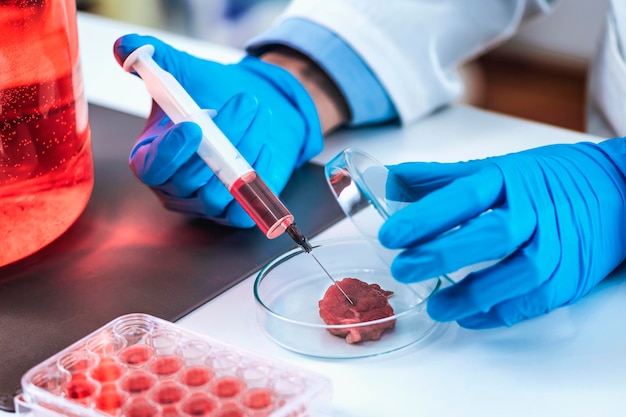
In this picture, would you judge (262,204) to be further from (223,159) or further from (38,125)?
(38,125)

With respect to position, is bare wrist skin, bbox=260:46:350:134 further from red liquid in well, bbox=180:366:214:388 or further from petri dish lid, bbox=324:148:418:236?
red liquid in well, bbox=180:366:214:388

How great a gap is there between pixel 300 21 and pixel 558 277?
0.57 metres

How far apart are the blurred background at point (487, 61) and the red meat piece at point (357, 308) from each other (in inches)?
59.2

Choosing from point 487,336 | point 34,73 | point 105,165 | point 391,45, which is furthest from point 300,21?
point 487,336

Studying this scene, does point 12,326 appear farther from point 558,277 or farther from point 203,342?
point 558,277

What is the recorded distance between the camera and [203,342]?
2.00 feet

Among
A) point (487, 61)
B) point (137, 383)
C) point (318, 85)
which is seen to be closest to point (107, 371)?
point (137, 383)

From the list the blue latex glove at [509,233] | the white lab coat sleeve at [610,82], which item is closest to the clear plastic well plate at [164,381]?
the blue latex glove at [509,233]

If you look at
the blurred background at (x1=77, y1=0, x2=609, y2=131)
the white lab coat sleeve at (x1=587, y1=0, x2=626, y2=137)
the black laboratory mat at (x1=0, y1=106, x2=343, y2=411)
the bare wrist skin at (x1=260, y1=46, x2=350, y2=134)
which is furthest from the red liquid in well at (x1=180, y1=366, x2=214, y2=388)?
the blurred background at (x1=77, y1=0, x2=609, y2=131)

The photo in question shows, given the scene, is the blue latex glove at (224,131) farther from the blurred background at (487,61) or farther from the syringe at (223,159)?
the blurred background at (487,61)

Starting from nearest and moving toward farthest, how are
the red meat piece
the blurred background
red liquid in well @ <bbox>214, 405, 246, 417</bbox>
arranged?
red liquid in well @ <bbox>214, 405, 246, 417</bbox> < the red meat piece < the blurred background

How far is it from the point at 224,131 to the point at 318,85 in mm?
258

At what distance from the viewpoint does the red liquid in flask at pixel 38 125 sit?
0.69 metres

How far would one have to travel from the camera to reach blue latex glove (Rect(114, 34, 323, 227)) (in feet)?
2.58
